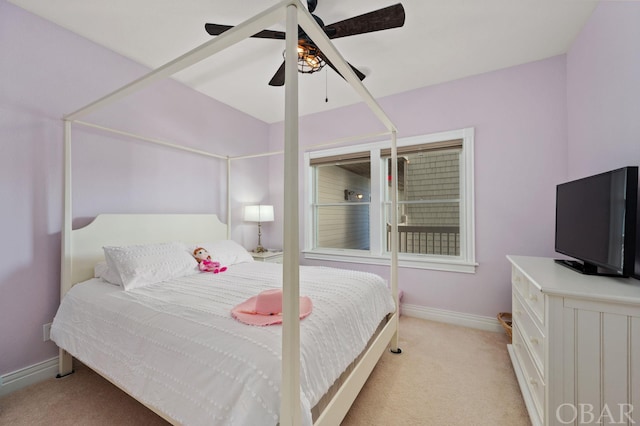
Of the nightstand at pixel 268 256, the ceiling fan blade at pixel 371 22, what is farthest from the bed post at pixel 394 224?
the nightstand at pixel 268 256

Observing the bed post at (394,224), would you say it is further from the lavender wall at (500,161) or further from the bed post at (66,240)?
the bed post at (66,240)

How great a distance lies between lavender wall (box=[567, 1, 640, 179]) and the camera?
4.91 ft

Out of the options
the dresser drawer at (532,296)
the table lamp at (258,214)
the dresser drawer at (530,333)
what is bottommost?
the dresser drawer at (530,333)

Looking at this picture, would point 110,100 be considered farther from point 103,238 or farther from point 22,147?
point 103,238

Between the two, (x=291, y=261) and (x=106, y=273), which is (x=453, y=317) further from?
(x=106, y=273)

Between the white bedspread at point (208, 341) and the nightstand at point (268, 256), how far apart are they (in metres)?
1.30

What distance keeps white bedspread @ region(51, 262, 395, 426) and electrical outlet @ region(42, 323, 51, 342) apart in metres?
0.13

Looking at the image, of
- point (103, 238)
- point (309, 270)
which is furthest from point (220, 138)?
point (309, 270)

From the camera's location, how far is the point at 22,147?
1.86 m

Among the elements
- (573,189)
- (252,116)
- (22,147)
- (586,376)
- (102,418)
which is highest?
(252,116)

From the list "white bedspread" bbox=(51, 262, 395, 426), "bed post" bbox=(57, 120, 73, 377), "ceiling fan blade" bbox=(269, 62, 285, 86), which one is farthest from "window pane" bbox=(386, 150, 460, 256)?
"bed post" bbox=(57, 120, 73, 377)

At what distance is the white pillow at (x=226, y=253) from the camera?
261 centimetres

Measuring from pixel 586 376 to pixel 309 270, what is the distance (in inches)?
68.1

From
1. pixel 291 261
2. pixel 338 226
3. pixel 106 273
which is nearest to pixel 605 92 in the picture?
pixel 291 261
